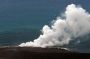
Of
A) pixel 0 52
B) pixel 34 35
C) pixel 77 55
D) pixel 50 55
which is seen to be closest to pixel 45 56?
pixel 50 55

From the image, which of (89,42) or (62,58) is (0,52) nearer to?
(62,58)

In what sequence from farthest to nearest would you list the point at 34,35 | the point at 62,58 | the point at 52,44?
the point at 34,35, the point at 52,44, the point at 62,58

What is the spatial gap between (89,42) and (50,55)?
2193 inches

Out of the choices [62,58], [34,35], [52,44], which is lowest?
[62,58]

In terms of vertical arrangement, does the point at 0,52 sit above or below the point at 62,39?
below

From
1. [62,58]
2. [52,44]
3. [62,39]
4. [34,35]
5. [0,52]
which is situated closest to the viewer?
[62,58]

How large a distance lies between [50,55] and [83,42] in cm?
5423

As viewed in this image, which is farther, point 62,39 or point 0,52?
point 62,39

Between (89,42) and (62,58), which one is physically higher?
(89,42)

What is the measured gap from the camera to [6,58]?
5538cm

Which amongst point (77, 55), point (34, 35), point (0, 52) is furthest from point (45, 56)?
point (34, 35)

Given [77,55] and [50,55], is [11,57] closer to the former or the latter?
[50,55]

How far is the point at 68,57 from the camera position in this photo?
5528cm

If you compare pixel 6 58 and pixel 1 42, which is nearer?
pixel 6 58
